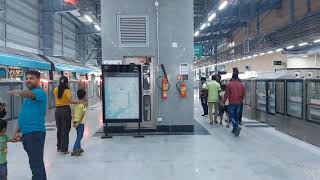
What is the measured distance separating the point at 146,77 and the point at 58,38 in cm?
1544

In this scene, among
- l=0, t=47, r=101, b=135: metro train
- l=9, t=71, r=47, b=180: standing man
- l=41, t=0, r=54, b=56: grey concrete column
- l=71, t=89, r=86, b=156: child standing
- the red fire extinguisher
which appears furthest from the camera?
l=41, t=0, r=54, b=56: grey concrete column

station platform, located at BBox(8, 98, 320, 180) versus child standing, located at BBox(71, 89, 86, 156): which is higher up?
child standing, located at BBox(71, 89, 86, 156)

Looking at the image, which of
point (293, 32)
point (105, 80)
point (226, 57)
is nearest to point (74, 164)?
point (105, 80)

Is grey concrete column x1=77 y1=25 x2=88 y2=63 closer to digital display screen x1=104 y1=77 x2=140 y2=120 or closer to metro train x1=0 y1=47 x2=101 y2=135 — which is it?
metro train x1=0 y1=47 x2=101 y2=135

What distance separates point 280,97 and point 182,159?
15.2 ft

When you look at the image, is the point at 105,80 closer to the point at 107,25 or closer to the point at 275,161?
the point at 107,25

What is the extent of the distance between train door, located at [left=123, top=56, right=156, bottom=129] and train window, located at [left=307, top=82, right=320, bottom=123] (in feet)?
11.4

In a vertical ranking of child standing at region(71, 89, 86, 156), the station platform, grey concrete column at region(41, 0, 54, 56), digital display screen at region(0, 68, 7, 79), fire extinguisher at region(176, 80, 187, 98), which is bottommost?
the station platform

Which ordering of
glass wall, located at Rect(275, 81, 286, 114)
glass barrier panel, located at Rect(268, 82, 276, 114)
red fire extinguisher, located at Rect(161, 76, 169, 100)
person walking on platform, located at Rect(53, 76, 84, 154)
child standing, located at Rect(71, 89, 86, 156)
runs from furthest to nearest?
glass barrier panel, located at Rect(268, 82, 276, 114) → glass wall, located at Rect(275, 81, 286, 114) → red fire extinguisher, located at Rect(161, 76, 169, 100) → person walking on platform, located at Rect(53, 76, 84, 154) → child standing, located at Rect(71, 89, 86, 156)

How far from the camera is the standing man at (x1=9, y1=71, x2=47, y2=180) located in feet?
13.7

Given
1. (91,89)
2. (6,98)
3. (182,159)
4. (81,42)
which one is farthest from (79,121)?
(81,42)

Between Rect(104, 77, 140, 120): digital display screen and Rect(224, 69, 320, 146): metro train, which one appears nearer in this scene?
Rect(224, 69, 320, 146): metro train

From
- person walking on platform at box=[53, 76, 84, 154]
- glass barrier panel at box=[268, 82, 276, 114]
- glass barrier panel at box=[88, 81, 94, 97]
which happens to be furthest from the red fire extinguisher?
glass barrier panel at box=[88, 81, 94, 97]

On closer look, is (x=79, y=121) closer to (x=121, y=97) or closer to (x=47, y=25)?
(x=121, y=97)
